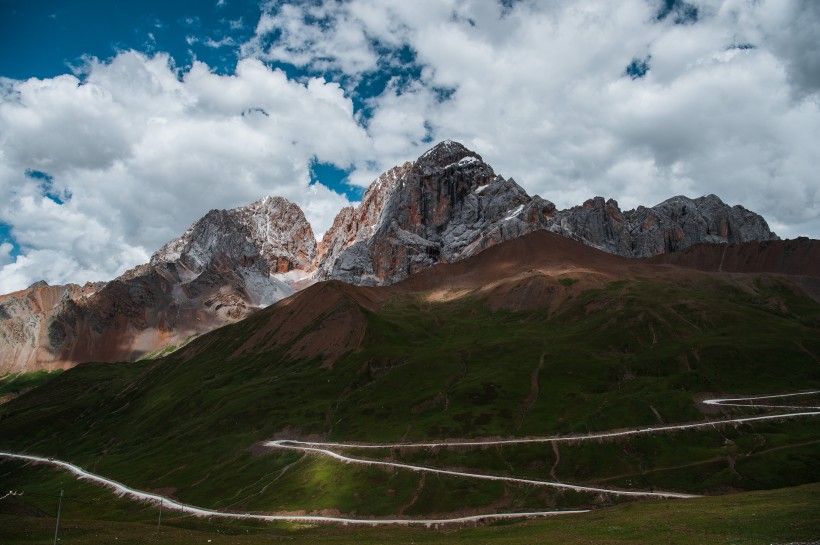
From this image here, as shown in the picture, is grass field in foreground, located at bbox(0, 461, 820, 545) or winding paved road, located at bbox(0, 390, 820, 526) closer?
grass field in foreground, located at bbox(0, 461, 820, 545)

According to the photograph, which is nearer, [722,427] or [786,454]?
[786,454]

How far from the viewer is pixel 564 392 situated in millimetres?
189500

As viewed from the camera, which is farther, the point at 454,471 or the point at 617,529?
the point at 454,471

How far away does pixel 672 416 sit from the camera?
156375 mm

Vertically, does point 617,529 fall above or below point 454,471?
above

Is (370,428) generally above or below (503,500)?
above

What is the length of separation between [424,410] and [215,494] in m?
68.4

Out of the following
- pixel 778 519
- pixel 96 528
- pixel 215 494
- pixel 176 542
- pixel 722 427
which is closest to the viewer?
pixel 778 519

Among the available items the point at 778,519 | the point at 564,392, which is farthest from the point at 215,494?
the point at 778,519

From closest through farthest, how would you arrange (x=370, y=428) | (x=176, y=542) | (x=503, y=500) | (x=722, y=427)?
(x=176, y=542) → (x=503, y=500) → (x=722, y=427) → (x=370, y=428)

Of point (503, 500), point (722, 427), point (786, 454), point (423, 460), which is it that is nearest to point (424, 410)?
point (423, 460)

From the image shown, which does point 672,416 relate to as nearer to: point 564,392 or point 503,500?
point 564,392

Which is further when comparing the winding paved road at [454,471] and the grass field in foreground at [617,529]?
the winding paved road at [454,471]

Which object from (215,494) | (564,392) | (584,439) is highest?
(564,392)
